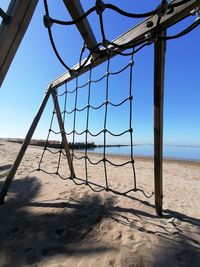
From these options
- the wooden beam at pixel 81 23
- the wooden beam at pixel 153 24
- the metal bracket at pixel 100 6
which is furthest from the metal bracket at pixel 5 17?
the wooden beam at pixel 153 24

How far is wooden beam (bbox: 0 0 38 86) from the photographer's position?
5.26 feet

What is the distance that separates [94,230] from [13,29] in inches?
89.6

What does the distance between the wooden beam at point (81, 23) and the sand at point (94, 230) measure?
236cm

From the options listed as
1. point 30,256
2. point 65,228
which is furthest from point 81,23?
point 30,256

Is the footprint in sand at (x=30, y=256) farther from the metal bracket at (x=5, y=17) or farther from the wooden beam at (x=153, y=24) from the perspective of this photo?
the wooden beam at (x=153, y=24)

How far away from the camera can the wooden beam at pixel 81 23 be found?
2.23m

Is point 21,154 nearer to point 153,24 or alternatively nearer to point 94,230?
point 94,230

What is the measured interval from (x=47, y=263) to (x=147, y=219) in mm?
1531

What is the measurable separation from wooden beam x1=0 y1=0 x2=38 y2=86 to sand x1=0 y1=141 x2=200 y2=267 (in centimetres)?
172

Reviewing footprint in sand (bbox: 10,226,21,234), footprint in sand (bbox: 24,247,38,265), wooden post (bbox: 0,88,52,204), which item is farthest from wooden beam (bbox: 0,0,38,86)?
wooden post (bbox: 0,88,52,204)

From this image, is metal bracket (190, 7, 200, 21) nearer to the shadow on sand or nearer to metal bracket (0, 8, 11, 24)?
metal bracket (0, 8, 11, 24)

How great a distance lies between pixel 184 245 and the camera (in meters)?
2.18

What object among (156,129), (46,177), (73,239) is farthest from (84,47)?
(46,177)

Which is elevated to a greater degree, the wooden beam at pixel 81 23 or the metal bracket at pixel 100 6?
the wooden beam at pixel 81 23
